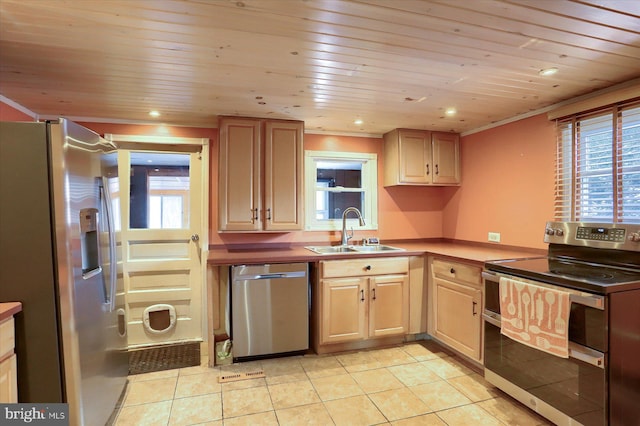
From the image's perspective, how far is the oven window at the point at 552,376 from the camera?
65.7 inches

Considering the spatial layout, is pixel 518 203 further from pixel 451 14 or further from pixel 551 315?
pixel 451 14

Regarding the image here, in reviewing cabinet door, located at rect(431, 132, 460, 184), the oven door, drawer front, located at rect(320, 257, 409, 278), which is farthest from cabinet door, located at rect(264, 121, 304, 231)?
the oven door

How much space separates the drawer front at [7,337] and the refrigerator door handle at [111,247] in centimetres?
56

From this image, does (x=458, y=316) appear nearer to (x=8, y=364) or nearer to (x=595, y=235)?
(x=595, y=235)

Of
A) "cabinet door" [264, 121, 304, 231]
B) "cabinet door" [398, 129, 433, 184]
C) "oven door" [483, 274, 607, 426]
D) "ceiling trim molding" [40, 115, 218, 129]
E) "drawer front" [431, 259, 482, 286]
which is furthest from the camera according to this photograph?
"cabinet door" [398, 129, 433, 184]

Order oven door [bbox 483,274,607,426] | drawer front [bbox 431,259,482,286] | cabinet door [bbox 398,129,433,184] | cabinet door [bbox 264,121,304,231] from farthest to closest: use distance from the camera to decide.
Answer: cabinet door [bbox 398,129,433,184], cabinet door [bbox 264,121,304,231], drawer front [bbox 431,259,482,286], oven door [bbox 483,274,607,426]

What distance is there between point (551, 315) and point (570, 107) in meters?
1.66

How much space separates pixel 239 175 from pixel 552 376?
266 centimetres

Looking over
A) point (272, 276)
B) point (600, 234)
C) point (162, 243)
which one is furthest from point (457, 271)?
point (162, 243)

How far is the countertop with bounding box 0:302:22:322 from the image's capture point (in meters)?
1.40

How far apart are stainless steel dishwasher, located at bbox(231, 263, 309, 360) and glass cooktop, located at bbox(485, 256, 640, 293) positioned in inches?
60.1

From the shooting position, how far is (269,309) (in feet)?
9.25

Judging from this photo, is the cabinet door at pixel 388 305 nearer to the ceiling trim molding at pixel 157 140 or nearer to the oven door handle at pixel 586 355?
the oven door handle at pixel 586 355

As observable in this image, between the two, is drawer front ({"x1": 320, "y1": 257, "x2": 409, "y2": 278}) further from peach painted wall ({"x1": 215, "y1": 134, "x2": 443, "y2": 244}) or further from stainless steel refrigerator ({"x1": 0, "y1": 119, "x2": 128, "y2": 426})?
stainless steel refrigerator ({"x1": 0, "y1": 119, "x2": 128, "y2": 426})
